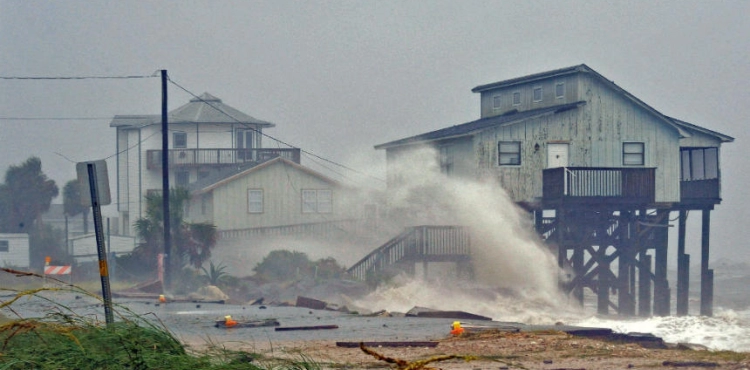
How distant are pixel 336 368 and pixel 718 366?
17.7ft

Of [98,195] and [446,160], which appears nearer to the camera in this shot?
[98,195]

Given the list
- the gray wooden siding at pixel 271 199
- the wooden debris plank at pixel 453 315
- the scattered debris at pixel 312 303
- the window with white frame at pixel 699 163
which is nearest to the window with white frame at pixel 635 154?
the window with white frame at pixel 699 163

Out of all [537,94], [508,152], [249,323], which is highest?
[537,94]

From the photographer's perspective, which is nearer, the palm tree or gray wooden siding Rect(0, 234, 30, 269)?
the palm tree

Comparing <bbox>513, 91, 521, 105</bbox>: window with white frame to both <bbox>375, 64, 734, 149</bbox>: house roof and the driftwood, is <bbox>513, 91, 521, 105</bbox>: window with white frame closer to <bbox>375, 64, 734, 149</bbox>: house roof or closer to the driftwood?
<bbox>375, 64, 734, 149</bbox>: house roof

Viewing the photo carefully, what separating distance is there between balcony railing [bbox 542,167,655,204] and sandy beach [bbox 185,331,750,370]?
20060 millimetres

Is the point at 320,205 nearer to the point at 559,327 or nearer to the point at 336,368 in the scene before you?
the point at 559,327

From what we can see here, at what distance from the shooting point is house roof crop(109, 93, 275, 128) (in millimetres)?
68312

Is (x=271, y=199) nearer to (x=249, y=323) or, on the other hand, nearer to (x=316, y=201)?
(x=316, y=201)

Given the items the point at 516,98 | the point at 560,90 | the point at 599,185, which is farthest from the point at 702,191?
the point at 516,98

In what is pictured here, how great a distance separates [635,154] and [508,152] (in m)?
5.27

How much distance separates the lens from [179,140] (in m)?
68.2

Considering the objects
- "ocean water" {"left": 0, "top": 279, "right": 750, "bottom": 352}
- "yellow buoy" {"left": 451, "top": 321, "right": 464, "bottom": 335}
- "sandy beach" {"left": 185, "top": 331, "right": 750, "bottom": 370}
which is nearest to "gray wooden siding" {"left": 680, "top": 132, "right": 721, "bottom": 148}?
"ocean water" {"left": 0, "top": 279, "right": 750, "bottom": 352}

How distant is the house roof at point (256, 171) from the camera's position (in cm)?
5584
